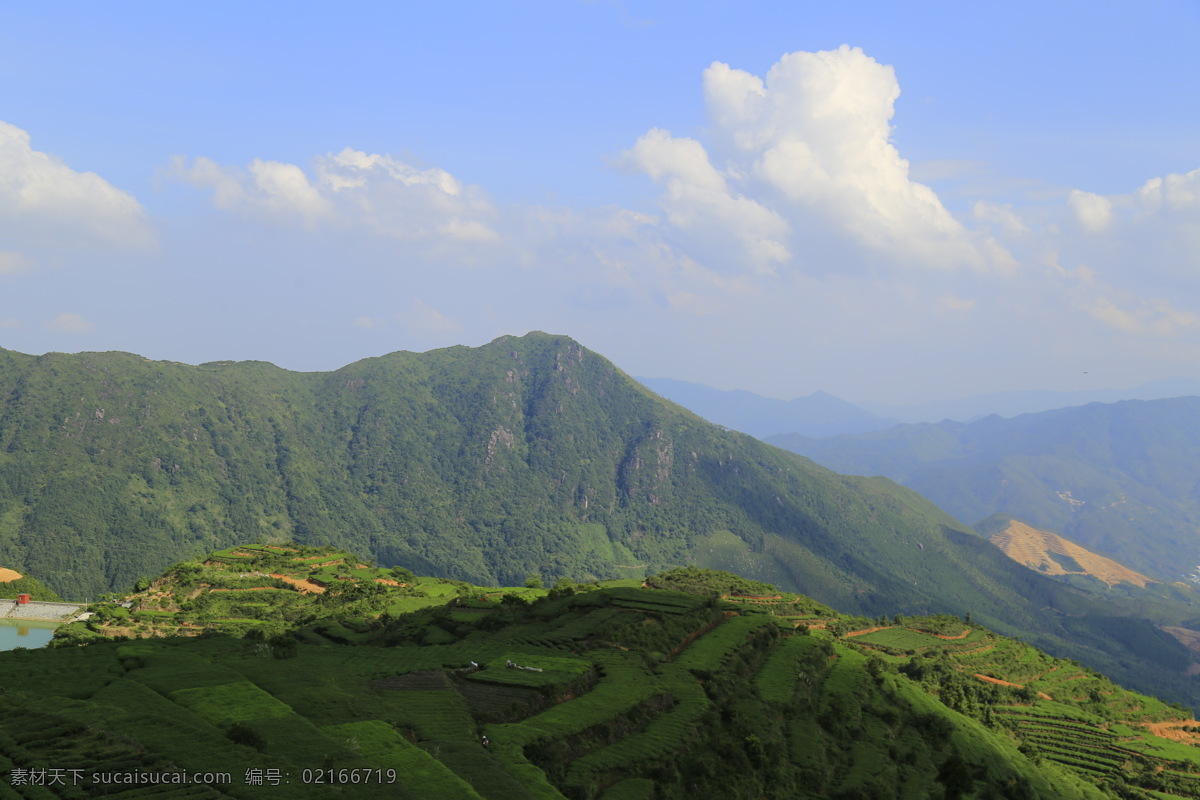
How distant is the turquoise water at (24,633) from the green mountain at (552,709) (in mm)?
16774

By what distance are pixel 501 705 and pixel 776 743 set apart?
2167cm

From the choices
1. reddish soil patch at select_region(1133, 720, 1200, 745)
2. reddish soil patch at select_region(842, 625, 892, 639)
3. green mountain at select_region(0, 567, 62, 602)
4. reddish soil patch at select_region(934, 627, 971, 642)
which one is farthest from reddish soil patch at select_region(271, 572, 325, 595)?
reddish soil patch at select_region(1133, 720, 1200, 745)

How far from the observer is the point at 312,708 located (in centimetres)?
4275

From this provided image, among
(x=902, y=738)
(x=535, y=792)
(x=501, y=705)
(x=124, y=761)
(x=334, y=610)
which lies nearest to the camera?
(x=124, y=761)

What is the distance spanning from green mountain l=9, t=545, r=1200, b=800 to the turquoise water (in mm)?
16774

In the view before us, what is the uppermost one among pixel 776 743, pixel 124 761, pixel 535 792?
pixel 124 761

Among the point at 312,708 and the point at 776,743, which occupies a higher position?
the point at 312,708

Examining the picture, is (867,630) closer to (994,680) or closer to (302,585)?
(994,680)

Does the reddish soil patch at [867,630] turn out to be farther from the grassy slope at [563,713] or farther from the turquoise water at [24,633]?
the turquoise water at [24,633]

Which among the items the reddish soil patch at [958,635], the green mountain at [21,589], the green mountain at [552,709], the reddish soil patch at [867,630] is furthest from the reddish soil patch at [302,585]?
the reddish soil patch at [958,635]

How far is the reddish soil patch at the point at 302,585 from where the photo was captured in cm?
12662

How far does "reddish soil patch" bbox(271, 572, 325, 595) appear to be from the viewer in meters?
127

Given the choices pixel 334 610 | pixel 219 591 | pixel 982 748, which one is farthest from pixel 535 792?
pixel 219 591

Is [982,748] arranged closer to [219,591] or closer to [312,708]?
[312,708]
